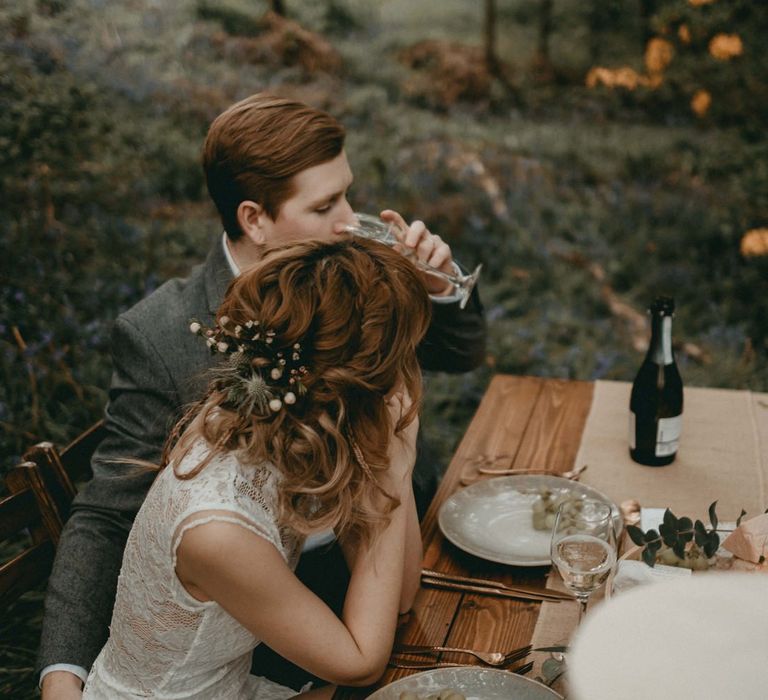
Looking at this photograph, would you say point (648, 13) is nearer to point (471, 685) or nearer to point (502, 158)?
point (502, 158)

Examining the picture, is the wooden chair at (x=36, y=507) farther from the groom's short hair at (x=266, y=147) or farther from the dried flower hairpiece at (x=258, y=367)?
the groom's short hair at (x=266, y=147)

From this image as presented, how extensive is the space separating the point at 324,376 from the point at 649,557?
0.52 meters

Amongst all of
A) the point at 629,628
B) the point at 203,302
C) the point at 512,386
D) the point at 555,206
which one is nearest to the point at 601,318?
the point at 555,206

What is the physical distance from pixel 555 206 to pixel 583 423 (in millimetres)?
2638

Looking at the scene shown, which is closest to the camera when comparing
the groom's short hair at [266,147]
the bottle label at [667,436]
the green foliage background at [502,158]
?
the bottle label at [667,436]

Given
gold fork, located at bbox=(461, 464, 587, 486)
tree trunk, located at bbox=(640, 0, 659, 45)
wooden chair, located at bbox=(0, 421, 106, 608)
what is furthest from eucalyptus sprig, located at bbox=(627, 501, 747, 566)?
tree trunk, located at bbox=(640, 0, 659, 45)

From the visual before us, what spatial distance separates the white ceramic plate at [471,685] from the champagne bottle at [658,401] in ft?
2.25

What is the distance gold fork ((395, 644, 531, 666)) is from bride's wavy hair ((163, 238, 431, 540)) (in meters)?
0.18

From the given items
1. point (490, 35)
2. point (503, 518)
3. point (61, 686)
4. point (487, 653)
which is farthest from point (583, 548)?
point (490, 35)

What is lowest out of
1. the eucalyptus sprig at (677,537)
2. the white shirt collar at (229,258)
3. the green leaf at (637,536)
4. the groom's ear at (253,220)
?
the green leaf at (637,536)

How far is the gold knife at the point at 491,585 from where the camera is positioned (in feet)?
4.07

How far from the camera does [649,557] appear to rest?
3.50 ft

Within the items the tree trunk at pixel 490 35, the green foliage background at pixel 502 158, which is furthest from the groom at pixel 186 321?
the tree trunk at pixel 490 35

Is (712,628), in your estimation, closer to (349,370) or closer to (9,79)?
(349,370)
